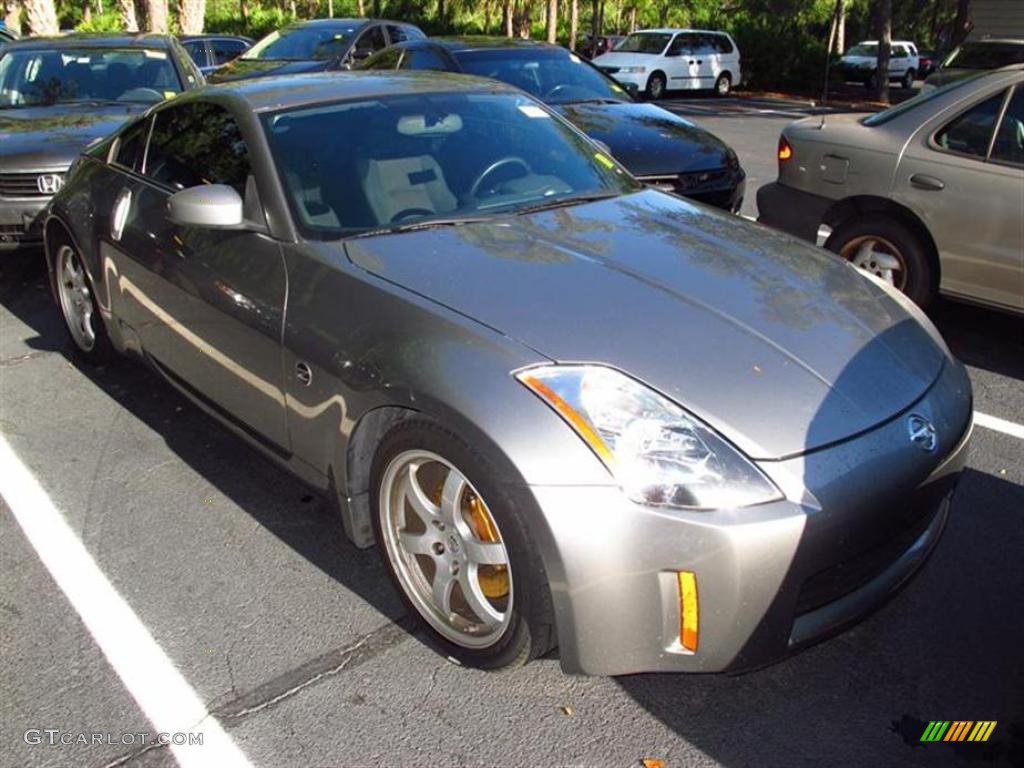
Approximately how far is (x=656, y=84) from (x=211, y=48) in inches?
434

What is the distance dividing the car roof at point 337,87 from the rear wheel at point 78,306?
122 cm

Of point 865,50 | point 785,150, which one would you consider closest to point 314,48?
point 785,150

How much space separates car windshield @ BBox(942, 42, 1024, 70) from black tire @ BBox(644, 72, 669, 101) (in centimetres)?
915

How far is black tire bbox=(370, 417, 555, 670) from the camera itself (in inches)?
92.4

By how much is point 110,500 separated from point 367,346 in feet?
5.25

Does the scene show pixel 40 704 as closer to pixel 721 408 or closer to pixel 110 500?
pixel 110 500

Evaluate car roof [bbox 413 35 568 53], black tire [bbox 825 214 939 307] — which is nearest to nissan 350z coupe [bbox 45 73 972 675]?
black tire [bbox 825 214 939 307]

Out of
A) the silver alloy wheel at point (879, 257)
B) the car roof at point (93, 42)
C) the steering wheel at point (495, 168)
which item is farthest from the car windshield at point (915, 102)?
the car roof at point (93, 42)

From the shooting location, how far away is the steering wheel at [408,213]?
330 cm

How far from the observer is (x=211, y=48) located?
17.0 meters

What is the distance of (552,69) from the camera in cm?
825

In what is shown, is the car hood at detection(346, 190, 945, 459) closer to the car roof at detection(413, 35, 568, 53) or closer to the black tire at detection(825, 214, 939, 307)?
the black tire at detection(825, 214, 939, 307)

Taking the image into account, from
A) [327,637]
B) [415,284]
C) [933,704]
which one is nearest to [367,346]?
[415,284]

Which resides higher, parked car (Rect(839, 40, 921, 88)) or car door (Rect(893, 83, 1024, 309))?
car door (Rect(893, 83, 1024, 309))
